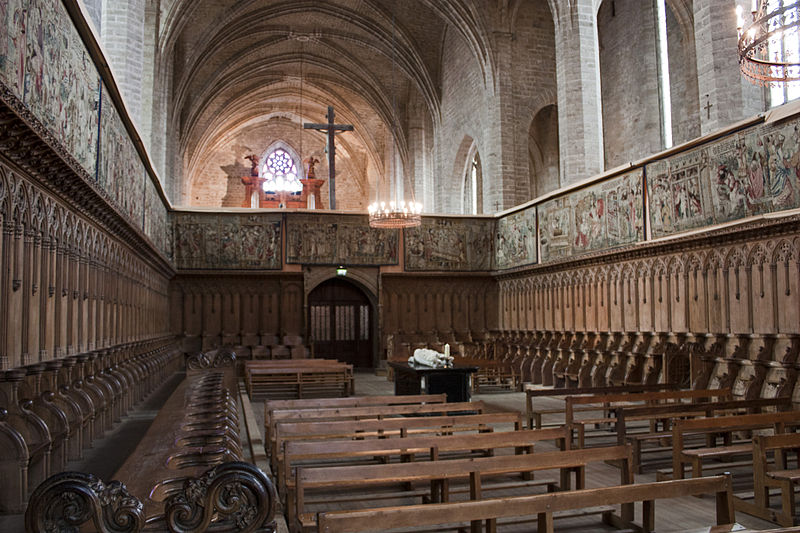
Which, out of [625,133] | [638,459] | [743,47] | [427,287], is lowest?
[638,459]

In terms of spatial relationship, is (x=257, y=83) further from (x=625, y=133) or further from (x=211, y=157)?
(x=625, y=133)

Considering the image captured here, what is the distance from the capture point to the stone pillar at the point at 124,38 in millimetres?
11914

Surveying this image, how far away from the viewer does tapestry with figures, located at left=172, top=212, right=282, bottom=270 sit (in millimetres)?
17141

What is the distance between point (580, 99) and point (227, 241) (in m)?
9.71

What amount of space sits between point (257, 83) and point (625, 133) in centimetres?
1846

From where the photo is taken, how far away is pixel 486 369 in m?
14.9

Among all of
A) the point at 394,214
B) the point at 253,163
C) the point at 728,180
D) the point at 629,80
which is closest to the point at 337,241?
the point at 394,214

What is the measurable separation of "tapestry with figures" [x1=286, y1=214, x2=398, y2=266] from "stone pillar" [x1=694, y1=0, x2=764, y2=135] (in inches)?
350

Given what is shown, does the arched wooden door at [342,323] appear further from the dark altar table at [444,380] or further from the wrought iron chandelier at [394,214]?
the dark altar table at [444,380]

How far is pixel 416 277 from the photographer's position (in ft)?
60.8

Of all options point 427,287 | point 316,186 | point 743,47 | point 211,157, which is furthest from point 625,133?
point 211,157

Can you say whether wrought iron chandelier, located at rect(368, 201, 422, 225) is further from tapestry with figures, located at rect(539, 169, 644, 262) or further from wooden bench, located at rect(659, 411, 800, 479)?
wooden bench, located at rect(659, 411, 800, 479)

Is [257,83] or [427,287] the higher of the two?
[257,83]

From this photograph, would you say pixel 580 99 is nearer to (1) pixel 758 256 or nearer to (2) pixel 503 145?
(2) pixel 503 145
